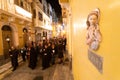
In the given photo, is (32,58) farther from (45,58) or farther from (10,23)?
(10,23)

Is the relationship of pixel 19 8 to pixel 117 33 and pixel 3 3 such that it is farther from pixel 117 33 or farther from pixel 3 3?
pixel 117 33

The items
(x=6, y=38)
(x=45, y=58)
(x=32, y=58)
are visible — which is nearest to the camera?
(x=45, y=58)

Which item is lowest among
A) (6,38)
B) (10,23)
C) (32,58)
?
(32,58)

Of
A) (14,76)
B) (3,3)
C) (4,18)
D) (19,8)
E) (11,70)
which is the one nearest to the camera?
(14,76)

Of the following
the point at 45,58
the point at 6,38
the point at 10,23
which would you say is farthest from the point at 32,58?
the point at 10,23

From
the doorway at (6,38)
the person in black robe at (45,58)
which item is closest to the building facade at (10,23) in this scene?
the doorway at (6,38)

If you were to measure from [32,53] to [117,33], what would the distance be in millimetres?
10639

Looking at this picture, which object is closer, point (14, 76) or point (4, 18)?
point (14, 76)

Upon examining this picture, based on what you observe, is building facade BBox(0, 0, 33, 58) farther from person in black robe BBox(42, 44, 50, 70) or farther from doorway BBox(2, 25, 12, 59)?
person in black robe BBox(42, 44, 50, 70)

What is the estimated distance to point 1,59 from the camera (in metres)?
13.2

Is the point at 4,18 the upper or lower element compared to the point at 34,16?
lower

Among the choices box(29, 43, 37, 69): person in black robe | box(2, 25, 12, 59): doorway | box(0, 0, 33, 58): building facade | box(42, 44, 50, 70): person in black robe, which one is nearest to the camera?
box(42, 44, 50, 70): person in black robe

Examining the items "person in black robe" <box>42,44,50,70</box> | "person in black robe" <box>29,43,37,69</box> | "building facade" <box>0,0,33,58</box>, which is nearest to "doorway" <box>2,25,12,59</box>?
"building facade" <box>0,0,33,58</box>

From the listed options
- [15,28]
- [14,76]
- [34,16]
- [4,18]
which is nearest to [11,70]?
[14,76]
